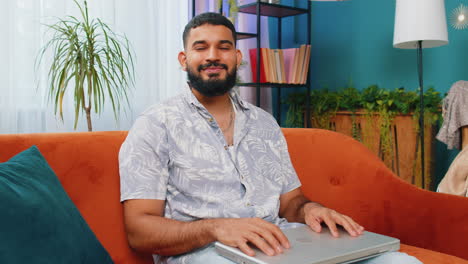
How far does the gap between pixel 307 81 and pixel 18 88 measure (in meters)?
2.26

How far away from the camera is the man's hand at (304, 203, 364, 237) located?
3.84 ft

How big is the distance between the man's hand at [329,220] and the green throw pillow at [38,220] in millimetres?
556

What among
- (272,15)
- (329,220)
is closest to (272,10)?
(272,15)

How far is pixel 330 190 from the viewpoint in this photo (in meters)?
1.65

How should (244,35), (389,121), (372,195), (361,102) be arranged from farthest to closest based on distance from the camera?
(244,35) < (361,102) < (389,121) < (372,195)

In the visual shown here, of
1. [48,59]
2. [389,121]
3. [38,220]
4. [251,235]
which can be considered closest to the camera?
[38,220]

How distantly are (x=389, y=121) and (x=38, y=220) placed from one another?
2738mm

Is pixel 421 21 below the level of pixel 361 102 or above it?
above

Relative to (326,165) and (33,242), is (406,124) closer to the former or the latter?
(326,165)

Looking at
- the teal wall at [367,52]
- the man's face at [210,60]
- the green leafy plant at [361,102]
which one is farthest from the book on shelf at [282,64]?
the man's face at [210,60]

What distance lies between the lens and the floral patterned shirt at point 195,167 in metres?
1.25

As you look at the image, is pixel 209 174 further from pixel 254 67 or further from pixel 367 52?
pixel 367 52

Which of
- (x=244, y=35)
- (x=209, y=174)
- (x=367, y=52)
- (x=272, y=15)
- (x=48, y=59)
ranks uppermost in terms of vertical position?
(x=272, y=15)

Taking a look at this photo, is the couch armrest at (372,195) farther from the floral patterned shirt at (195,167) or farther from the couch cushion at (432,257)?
the floral patterned shirt at (195,167)
